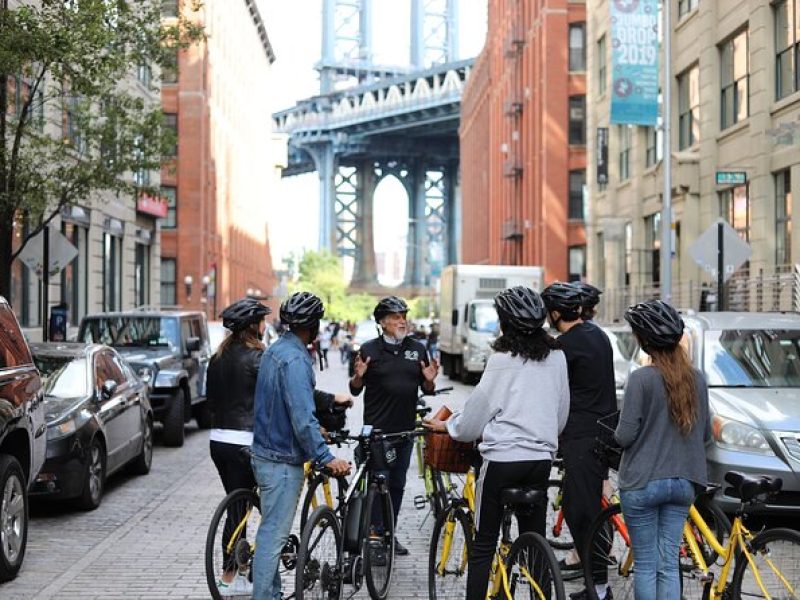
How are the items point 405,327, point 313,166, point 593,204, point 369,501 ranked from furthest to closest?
point 313,166 < point 593,204 < point 405,327 < point 369,501

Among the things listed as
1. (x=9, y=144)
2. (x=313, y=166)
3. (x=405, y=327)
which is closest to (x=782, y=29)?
(x=9, y=144)

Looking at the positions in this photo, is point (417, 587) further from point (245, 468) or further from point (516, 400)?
point (516, 400)

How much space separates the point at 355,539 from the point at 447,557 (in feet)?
1.74

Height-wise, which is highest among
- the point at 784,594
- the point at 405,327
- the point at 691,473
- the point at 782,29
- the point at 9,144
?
the point at 782,29

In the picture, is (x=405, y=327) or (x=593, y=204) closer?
(x=405, y=327)

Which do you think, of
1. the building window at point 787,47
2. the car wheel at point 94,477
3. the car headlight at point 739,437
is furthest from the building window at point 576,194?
the car headlight at point 739,437

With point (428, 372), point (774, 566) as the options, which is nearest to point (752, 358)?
point (428, 372)

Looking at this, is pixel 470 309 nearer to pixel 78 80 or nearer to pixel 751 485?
pixel 78 80

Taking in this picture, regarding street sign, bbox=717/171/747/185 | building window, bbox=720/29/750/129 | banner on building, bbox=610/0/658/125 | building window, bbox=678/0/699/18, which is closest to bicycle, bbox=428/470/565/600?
street sign, bbox=717/171/747/185

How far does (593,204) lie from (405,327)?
34163 millimetres

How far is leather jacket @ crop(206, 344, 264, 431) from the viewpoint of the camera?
23.2 feet

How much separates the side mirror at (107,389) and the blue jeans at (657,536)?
6.95m

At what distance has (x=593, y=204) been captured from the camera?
41.5 metres

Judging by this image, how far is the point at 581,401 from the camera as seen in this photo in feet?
22.5
